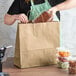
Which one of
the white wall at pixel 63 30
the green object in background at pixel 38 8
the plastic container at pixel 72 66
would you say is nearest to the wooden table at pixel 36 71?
the plastic container at pixel 72 66

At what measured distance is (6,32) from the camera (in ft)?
6.68

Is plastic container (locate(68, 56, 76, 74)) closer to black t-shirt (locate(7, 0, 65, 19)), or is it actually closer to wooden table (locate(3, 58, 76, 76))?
wooden table (locate(3, 58, 76, 76))

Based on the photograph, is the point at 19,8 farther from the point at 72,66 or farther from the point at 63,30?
the point at 72,66

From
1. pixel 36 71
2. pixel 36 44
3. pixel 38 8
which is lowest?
pixel 36 71

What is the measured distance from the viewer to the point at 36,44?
1376mm

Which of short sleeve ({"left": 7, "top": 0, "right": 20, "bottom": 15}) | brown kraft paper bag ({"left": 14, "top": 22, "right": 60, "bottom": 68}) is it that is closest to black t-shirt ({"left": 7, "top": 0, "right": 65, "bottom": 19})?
short sleeve ({"left": 7, "top": 0, "right": 20, "bottom": 15})

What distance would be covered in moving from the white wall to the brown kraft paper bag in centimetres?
65

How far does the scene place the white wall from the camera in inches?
79.0

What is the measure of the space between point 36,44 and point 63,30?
0.80m

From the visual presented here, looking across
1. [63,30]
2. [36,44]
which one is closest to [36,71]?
[36,44]

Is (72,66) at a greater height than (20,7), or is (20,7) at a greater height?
(20,7)

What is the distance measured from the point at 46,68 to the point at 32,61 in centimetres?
9

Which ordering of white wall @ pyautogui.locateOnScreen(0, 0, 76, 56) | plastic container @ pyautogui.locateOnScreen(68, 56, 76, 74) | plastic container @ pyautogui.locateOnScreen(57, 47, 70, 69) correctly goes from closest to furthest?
plastic container @ pyautogui.locateOnScreen(68, 56, 76, 74), plastic container @ pyautogui.locateOnScreen(57, 47, 70, 69), white wall @ pyautogui.locateOnScreen(0, 0, 76, 56)

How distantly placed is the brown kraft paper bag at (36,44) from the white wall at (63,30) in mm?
645
